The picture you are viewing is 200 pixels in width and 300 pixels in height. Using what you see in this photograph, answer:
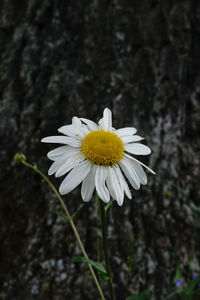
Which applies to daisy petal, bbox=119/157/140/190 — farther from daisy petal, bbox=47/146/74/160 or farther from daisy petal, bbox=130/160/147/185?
daisy petal, bbox=47/146/74/160

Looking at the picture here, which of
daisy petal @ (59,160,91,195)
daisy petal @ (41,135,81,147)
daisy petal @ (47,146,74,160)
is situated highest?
daisy petal @ (41,135,81,147)

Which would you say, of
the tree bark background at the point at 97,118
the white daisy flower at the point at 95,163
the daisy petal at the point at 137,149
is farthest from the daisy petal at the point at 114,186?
the tree bark background at the point at 97,118

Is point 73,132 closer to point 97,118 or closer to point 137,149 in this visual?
point 137,149

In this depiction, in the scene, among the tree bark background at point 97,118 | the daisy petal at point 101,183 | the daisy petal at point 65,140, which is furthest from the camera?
the tree bark background at point 97,118

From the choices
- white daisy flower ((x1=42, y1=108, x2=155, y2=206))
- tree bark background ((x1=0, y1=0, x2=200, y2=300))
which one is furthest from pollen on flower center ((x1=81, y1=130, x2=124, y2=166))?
tree bark background ((x1=0, y1=0, x2=200, y2=300))

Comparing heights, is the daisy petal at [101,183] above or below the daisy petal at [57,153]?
below

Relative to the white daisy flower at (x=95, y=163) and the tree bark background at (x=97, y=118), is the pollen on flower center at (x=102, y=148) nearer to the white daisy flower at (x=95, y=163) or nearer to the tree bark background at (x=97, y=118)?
the white daisy flower at (x=95, y=163)

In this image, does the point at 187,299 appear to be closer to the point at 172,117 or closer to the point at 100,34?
the point at 172,117

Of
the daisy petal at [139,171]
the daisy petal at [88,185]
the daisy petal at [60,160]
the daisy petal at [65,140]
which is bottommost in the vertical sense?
the daisy petal at [139,171]
